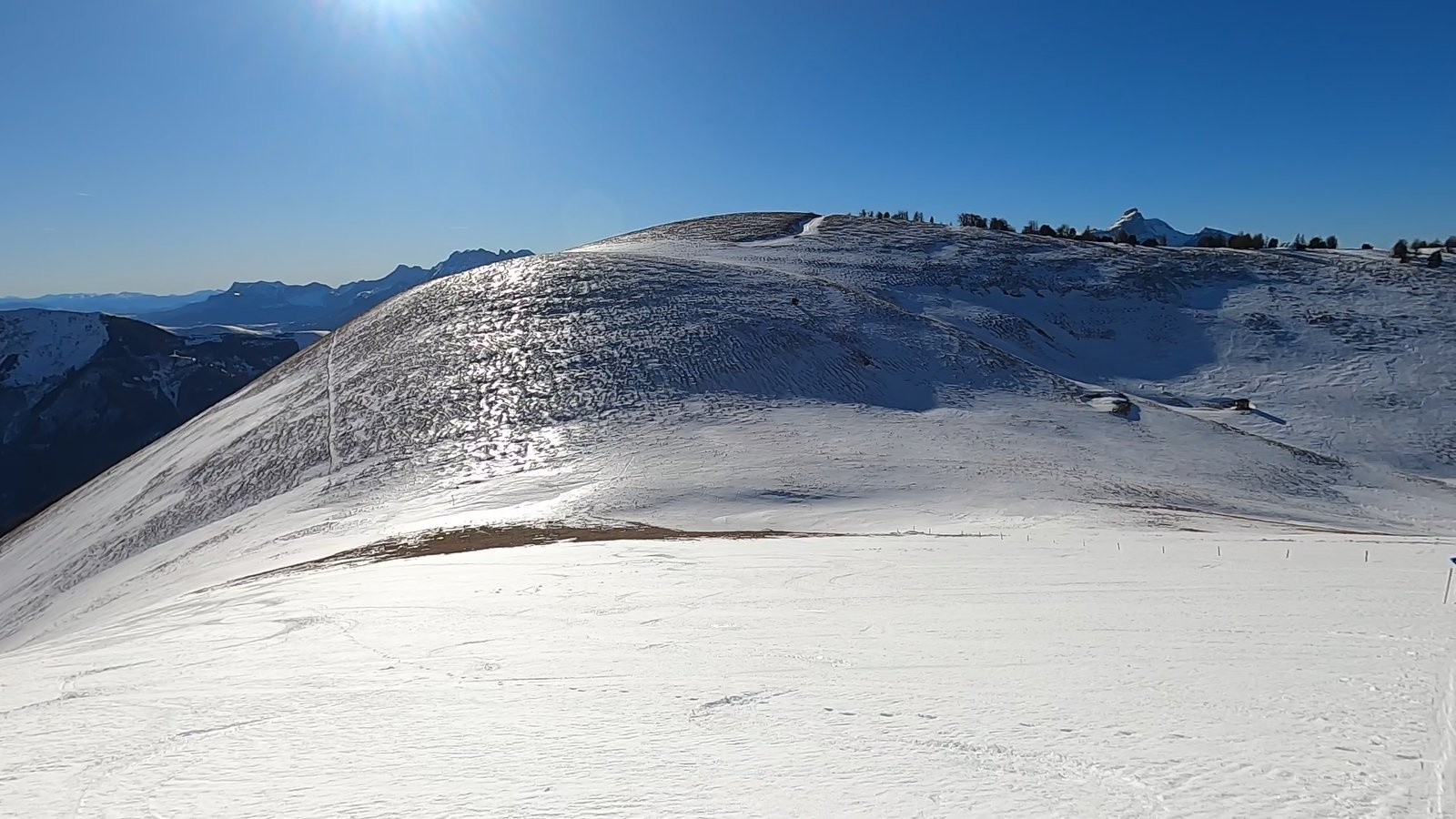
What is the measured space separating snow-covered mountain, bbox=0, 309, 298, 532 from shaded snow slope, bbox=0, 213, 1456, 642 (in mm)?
126030

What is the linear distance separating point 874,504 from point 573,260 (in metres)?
36.0

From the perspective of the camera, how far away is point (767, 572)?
42.3 feet

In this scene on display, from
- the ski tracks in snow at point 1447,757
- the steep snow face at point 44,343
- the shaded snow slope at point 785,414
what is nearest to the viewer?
the ski tracks in snow at point 1447,757

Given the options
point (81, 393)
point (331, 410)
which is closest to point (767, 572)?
point (331, 410)

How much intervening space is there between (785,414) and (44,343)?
210622mm

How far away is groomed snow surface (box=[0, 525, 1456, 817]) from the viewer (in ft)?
15.9

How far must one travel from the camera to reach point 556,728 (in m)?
5.98

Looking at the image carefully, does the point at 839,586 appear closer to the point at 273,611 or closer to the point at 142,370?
the point at 273,611

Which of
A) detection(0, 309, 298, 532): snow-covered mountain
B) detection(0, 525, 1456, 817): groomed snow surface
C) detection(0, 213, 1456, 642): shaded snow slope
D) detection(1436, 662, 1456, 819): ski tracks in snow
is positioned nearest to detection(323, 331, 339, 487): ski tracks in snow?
detection(0, 213, 1456, 642): shaded snow slope

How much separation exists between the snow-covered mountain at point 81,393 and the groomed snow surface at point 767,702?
15756cm

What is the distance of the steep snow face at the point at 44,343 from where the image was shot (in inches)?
6403

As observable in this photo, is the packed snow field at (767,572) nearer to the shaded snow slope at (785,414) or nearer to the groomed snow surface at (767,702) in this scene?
the groomed snow surface at (767,702)

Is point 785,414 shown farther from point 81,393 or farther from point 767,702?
point 81,393

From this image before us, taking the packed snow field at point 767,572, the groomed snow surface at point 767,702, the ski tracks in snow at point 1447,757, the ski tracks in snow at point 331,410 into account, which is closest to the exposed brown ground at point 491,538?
the packed snow field at point 767,572
